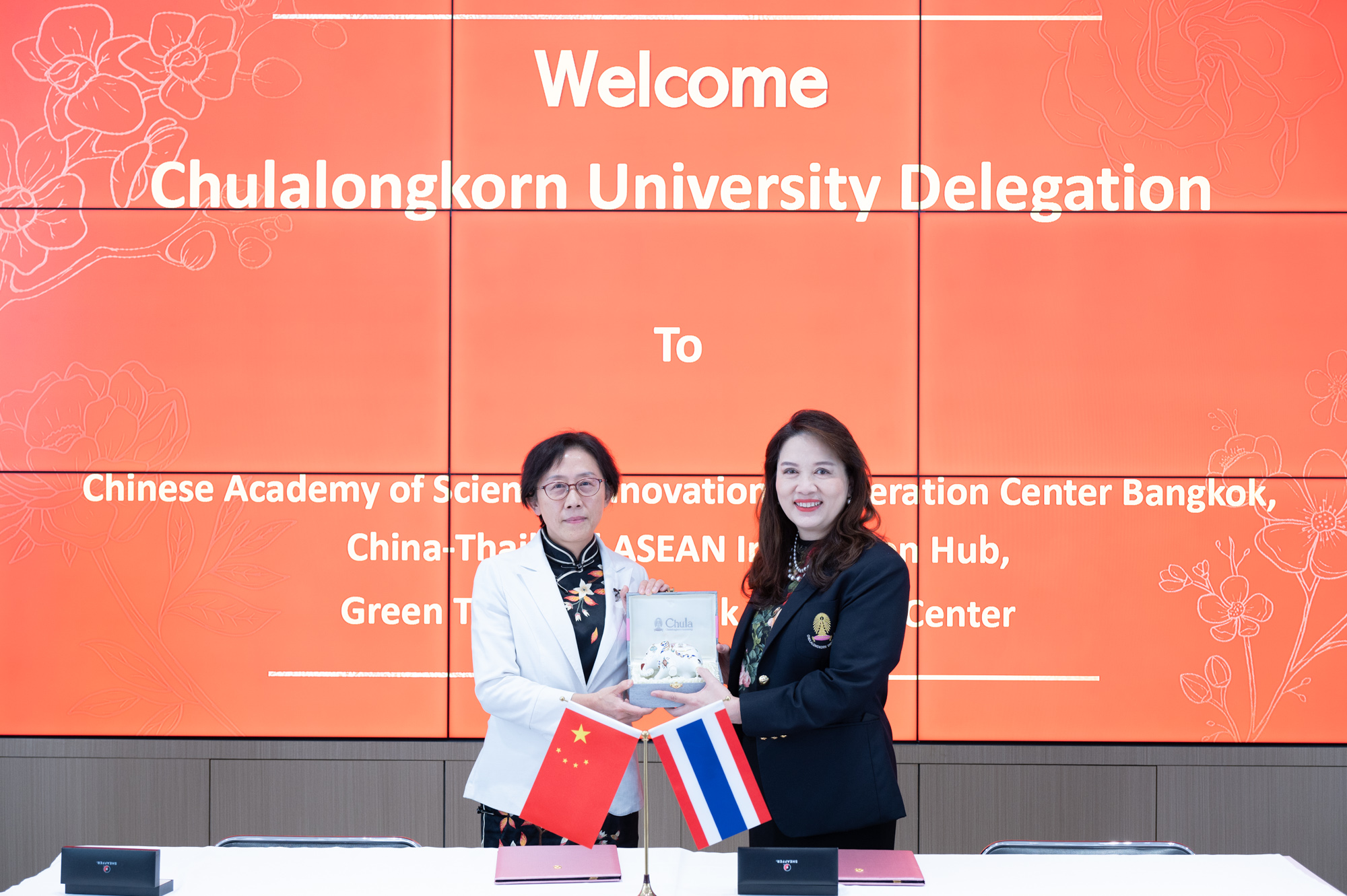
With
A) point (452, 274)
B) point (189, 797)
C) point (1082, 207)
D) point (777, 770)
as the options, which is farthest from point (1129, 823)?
point (189, 797)

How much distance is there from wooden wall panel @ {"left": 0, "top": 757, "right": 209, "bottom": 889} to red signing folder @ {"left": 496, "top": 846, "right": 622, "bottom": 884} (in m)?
2.07

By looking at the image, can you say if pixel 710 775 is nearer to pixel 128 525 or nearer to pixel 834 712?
pixel 834 712

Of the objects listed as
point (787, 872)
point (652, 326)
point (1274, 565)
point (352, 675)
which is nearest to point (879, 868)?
point (787, 872)

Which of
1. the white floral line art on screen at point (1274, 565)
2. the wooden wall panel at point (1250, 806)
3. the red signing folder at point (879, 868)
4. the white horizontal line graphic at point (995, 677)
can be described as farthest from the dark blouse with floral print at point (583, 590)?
the wooden wall panel at point (1250, 806)

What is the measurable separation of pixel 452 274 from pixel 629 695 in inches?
79.7

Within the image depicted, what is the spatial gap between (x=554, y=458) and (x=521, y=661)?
0.57 metres

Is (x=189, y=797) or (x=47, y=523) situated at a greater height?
(x=47, y=523)

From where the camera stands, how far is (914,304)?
3.66 m

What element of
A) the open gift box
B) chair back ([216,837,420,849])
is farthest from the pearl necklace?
chair back ([216,837,420,849])

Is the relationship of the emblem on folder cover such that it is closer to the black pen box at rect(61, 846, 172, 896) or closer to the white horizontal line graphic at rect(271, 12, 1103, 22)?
the black pen box at rect(61, 846, 172, 896)

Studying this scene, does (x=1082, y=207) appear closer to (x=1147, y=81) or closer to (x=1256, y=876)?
(x=1147, y=81)

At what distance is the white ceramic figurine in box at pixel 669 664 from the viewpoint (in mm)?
2275

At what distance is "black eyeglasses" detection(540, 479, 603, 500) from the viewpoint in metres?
2.61

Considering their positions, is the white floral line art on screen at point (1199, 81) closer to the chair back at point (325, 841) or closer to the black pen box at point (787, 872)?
the black pen box at point (787, 872)
